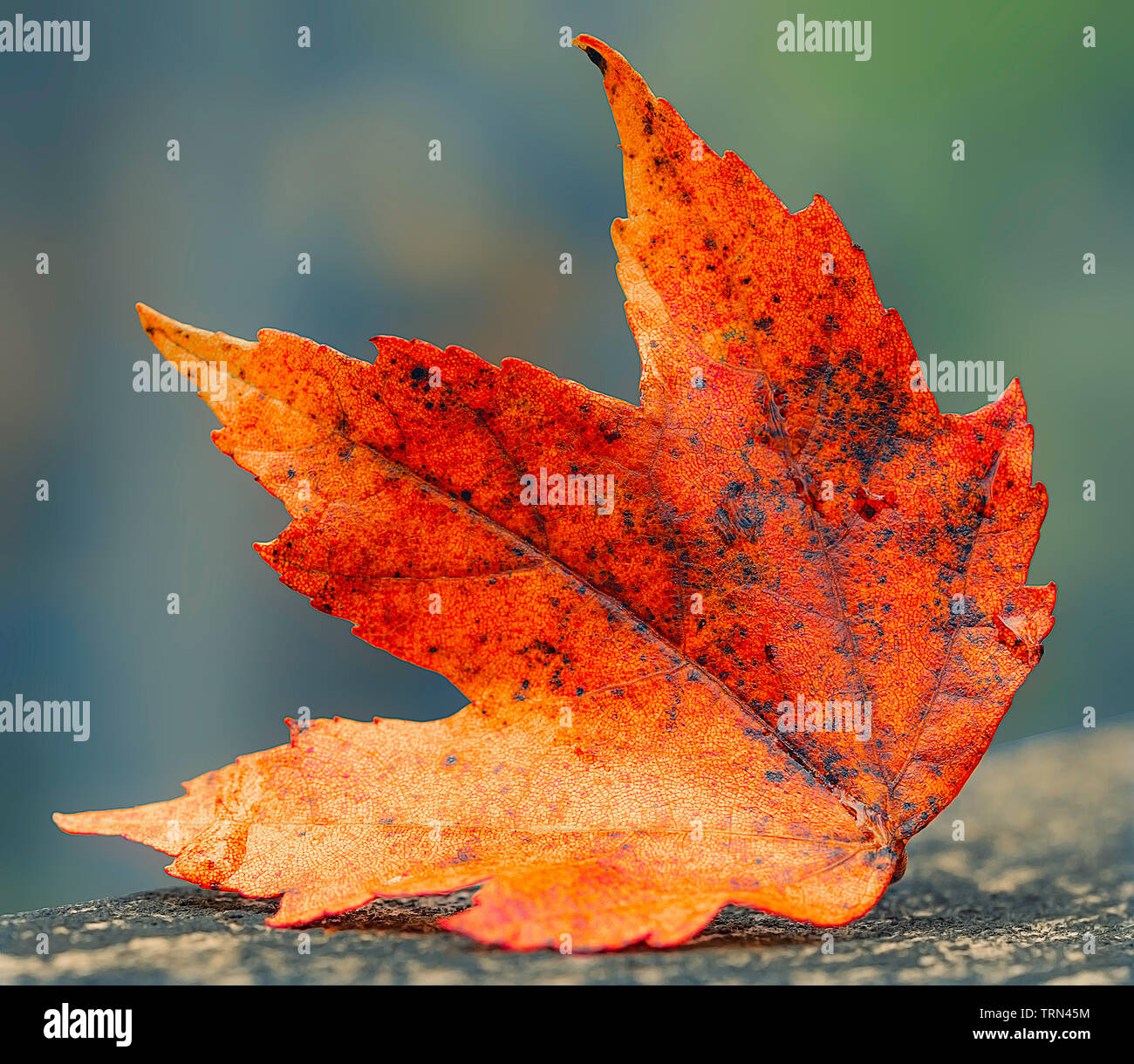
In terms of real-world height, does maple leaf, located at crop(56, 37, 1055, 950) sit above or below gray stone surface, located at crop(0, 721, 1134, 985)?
above

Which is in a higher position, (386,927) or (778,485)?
(778,485)

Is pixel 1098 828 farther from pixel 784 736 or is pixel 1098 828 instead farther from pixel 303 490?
pixel 303 490

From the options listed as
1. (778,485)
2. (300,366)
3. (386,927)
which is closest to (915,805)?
(778,485)

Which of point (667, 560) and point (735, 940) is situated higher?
point (667, 560)
